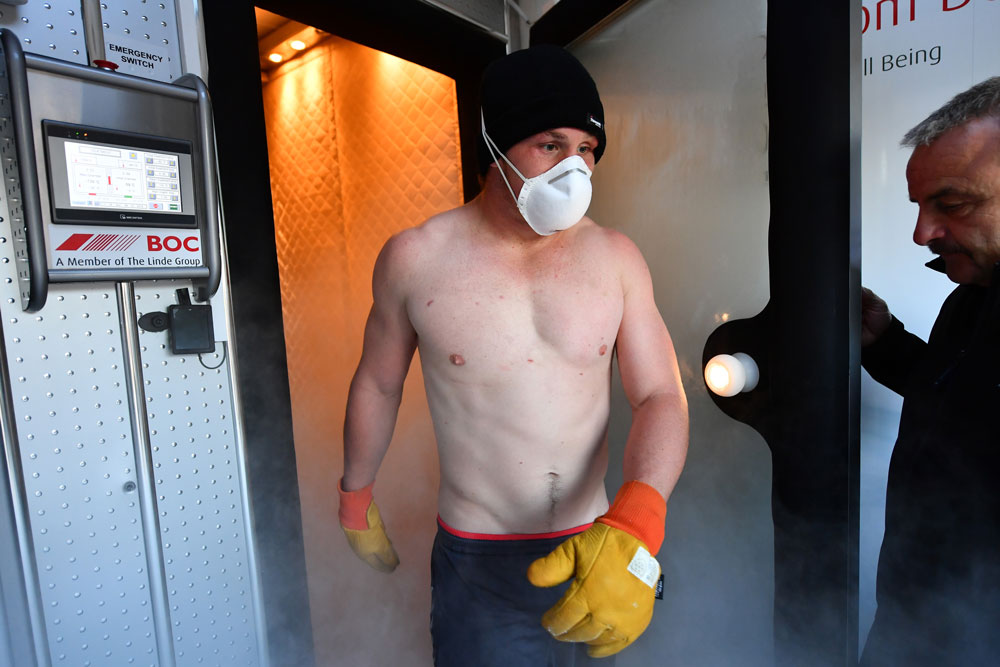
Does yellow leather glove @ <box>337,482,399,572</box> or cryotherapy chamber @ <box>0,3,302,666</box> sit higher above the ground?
cryotherapy chamber @ <box>0,3,302,666</box>

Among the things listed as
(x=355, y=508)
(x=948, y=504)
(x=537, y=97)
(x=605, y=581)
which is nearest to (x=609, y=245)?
(x=537, y=97)

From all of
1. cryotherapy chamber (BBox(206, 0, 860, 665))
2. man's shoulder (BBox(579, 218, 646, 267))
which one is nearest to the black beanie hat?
man's shoulder (BBox(579, 218, 646, 267))

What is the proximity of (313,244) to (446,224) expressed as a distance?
187 centimetres

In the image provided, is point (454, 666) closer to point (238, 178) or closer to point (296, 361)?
point (238, 178)

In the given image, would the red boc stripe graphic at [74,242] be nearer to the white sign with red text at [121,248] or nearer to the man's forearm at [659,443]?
the white sign with red text at [121,248]

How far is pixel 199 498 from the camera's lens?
4.41 ft

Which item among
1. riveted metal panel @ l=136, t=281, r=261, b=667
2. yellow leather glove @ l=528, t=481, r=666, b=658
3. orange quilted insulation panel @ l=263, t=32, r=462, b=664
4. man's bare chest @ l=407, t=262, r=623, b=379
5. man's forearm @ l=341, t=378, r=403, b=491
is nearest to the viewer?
yellow leather glove @ l=528, t=481, r=666, b=658

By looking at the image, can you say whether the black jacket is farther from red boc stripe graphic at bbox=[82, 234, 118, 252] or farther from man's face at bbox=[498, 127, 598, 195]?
red boc stripe graphic at bbox=[82, 234, 118, 252]

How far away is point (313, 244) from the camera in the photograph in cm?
292

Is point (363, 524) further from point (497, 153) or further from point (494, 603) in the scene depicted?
point (497, 153)

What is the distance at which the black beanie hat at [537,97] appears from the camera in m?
1.08

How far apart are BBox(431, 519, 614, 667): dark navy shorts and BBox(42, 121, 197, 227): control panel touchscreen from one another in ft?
3.26

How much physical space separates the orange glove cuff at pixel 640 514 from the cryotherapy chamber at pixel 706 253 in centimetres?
30

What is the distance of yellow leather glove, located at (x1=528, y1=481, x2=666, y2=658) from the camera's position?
2.95 ft
